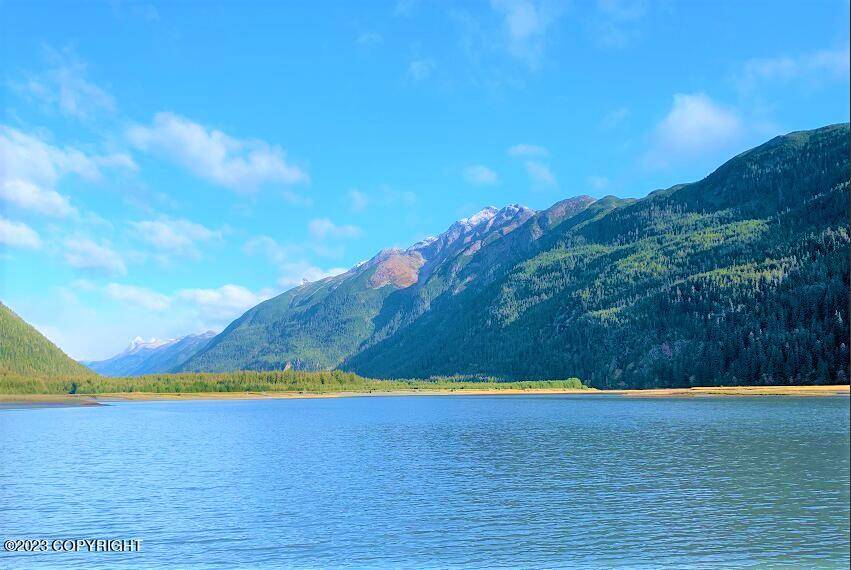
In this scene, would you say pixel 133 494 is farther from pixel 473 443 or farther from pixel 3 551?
pixel 473 443

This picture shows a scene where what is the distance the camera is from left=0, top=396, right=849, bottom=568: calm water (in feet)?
126

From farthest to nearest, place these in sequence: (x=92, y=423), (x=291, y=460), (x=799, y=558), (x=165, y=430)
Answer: (x=92, y=423) < (x=165, y=430) < (x=291, y=460) < (x=799, y=558)

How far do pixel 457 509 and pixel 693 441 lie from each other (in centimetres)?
4915

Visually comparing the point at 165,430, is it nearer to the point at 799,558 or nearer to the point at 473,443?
the point at 473,443

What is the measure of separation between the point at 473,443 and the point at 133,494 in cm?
4750

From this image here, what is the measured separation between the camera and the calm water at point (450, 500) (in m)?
38.5

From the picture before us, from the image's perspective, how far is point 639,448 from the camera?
81625 mm

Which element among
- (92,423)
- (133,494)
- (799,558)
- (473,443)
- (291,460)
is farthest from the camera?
(92,423)

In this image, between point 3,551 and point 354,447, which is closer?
→ point 3,551

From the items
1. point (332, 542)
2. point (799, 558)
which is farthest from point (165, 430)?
point (799, 558)

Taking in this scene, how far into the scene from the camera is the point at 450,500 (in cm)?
5262

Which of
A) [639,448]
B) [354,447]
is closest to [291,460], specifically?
[354,447]

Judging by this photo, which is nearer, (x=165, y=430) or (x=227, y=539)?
(x=227, y=539)

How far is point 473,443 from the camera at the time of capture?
92.8 metres
